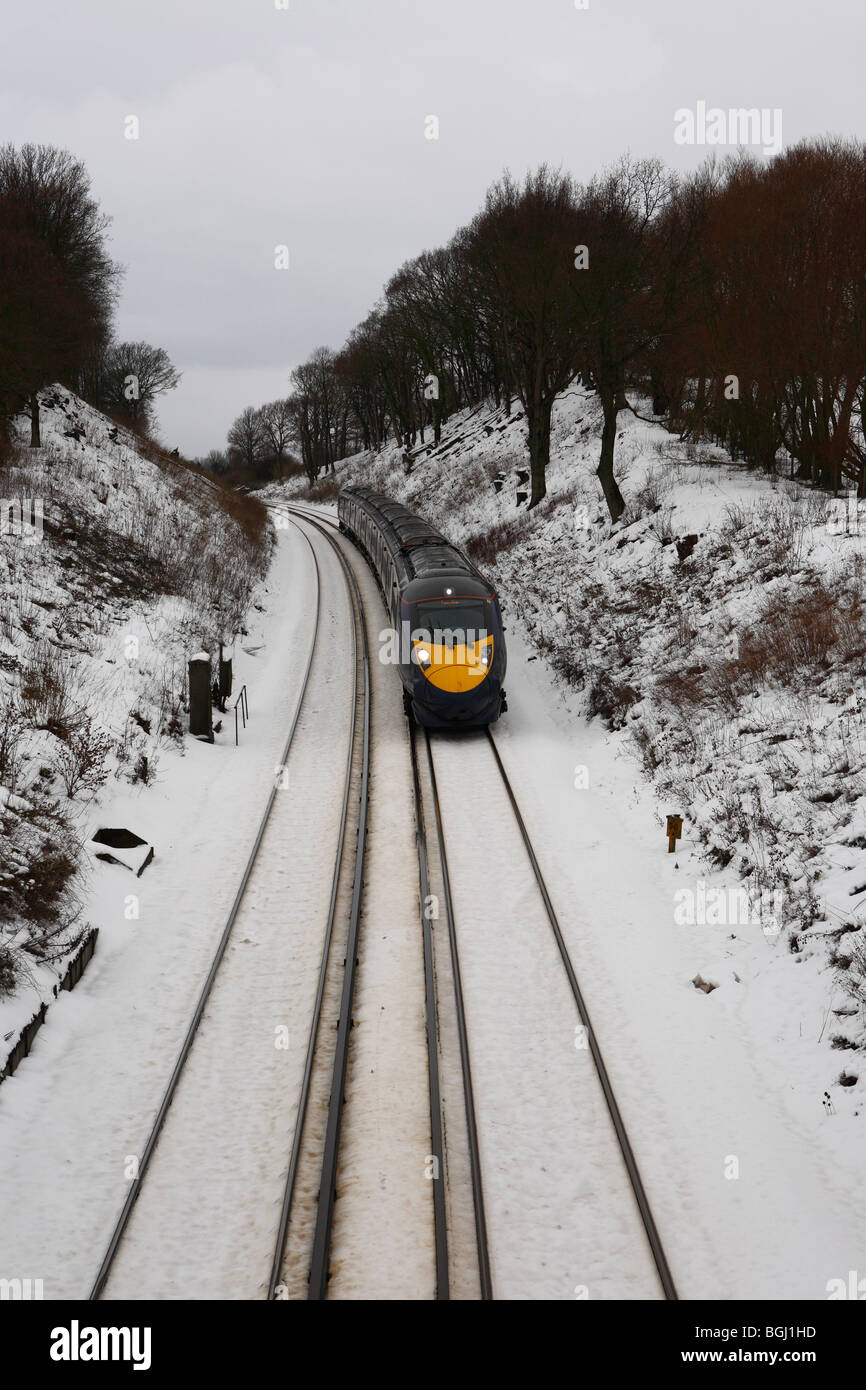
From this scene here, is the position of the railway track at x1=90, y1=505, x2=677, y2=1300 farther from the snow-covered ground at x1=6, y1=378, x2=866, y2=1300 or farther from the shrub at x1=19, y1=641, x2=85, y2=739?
the shrub at x1=19, y1=641, x2=85, y2=739

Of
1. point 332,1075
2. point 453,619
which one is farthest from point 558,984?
point 453,619

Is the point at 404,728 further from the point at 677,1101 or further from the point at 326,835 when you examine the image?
the point at 677,1101

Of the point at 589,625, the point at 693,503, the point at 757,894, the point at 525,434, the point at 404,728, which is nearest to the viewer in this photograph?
the point at 757,894

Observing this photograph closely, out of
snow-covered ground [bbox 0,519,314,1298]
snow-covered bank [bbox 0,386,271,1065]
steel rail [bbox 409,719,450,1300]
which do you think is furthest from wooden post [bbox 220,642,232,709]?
steel rail [bbox 409,719,450,1300]

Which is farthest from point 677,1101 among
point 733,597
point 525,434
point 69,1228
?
point 525,434

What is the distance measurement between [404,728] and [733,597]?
6707 millimetres

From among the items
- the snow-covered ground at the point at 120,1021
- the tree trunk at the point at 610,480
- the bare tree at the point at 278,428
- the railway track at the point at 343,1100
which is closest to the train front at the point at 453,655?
the snow-covered ground at the point at 120,1021

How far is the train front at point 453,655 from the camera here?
14852 millimetres

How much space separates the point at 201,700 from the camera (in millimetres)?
15297

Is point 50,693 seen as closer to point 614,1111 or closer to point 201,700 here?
point 201,700

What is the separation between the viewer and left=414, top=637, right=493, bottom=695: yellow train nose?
48.7ft

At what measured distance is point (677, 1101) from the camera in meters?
6.90

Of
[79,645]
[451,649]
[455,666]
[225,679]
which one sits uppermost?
[79,645]

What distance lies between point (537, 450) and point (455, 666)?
1857 centimetres
